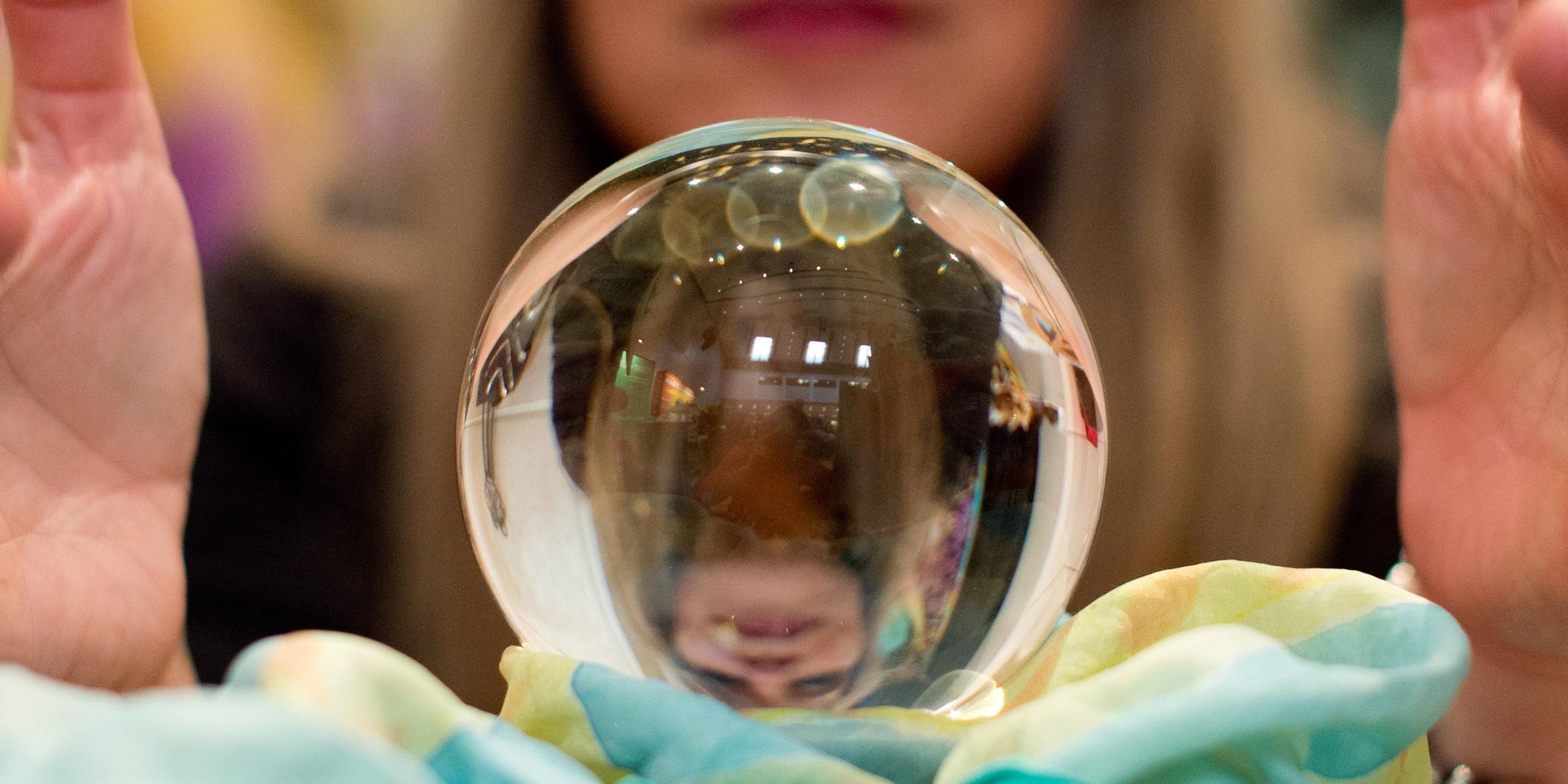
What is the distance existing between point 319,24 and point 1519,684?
1631 mm

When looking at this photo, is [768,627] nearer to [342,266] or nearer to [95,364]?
[95,364]

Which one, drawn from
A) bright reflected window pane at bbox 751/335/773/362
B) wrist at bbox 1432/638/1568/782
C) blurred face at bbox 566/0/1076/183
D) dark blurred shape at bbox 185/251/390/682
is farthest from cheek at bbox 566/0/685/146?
wrist at bbox 1432/638/1568/782

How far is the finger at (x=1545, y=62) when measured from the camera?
0.53 meters

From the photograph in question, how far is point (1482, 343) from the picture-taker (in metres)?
0.70

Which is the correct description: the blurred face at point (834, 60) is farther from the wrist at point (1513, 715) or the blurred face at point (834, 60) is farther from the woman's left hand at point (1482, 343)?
the wrist at point (1513, 715)

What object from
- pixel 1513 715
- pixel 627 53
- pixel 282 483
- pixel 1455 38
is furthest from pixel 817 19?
pixel 282 483

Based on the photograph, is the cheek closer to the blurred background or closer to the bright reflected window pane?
the blurred background

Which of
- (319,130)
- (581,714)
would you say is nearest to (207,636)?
(319,130)

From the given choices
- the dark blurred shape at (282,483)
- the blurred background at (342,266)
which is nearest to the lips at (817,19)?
the blurred background at (342,266)

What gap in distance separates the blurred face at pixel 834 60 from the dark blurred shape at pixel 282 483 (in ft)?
2.06

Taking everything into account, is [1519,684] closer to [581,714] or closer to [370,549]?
[581,714]

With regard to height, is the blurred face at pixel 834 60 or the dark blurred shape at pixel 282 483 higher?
the blurred face at pixel 834 60

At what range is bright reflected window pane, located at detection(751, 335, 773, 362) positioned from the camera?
1.54 feet

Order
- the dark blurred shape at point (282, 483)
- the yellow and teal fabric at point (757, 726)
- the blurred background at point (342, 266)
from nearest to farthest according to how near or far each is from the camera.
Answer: the yellow and teal fabric at point (757, 726) → the blurred background at point (342, 266) → the dark blurred shape at point (282, 483)
